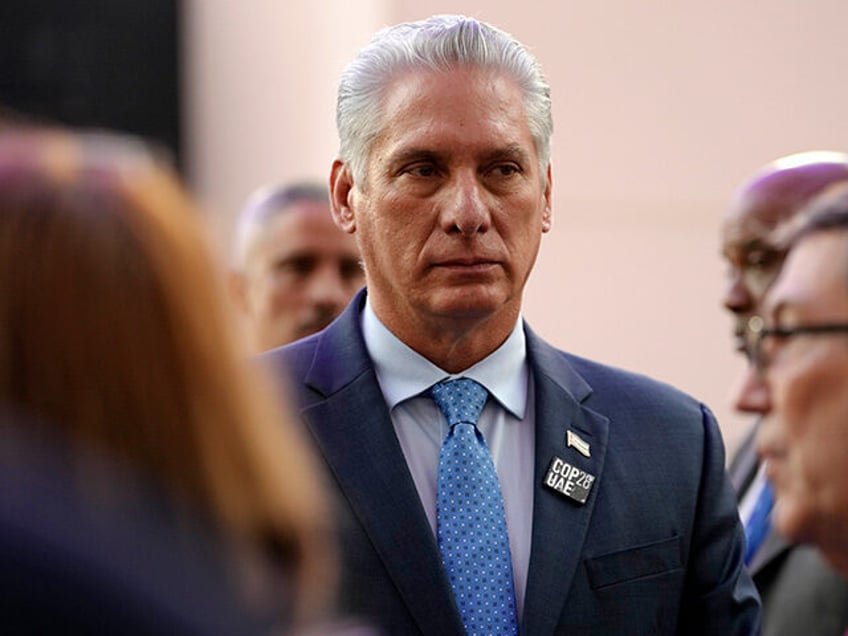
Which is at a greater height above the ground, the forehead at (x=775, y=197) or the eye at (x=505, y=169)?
the eye at (x=505, y=169)

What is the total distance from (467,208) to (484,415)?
0.38 m

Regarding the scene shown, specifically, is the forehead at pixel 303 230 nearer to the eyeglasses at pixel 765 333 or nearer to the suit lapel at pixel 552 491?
the suit lapel at pixel 552 491

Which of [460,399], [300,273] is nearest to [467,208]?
[460,399]

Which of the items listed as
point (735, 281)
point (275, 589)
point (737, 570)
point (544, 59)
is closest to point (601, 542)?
point (737, 570)

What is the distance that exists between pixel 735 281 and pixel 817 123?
14.0 ft

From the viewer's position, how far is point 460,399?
9.73 ft

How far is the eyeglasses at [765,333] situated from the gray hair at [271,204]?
2.68 meters

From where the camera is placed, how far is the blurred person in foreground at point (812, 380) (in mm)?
2109

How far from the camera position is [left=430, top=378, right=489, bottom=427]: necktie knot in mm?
2943

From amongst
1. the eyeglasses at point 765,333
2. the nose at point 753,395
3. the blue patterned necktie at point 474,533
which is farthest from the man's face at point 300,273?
the eyeglasses at point 765,333

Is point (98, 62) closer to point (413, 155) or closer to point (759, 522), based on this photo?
point (759, 522)

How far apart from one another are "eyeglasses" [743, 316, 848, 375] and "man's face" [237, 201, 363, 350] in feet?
7.95

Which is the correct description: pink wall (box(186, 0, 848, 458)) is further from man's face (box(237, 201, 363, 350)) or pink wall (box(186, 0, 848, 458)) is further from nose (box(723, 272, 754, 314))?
nose (box(723, 272, 754, 314))

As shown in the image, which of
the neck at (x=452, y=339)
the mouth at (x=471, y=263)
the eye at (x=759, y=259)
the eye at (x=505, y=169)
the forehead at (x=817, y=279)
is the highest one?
the forehead at (x=817, y=279)
